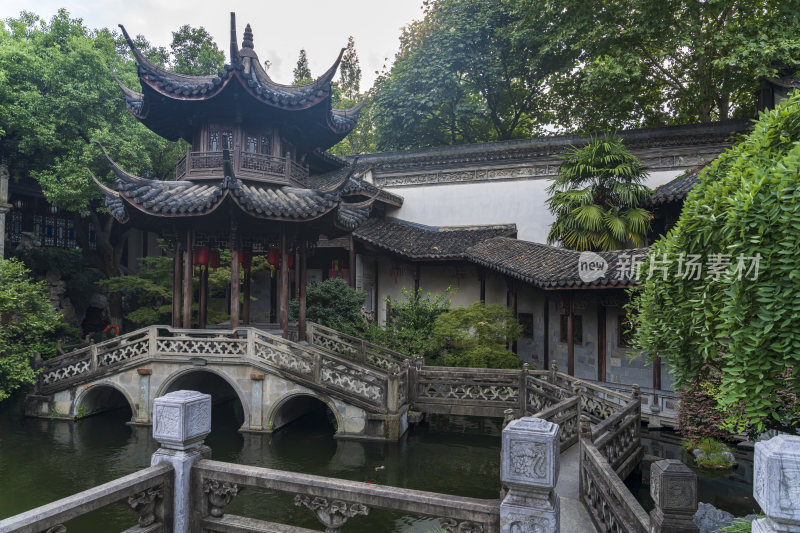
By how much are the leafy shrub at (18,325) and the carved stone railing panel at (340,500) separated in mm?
9140

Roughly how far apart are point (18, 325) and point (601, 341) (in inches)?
571

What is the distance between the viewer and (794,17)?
43.4 ft

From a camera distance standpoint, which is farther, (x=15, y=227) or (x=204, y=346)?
(x=15, y=227)

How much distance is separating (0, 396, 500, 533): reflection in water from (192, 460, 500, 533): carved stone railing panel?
2780 millimetres

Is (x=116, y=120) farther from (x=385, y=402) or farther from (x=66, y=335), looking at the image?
(x=385, y=402)

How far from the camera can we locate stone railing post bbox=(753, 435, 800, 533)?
7.31ft

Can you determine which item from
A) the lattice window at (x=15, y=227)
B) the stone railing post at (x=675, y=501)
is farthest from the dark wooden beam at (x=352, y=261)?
the stone railing post at (x=675, y=501)

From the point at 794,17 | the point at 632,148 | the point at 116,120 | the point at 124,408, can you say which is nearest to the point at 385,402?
the point at 124,408

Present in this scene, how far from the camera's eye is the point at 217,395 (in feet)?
42.8

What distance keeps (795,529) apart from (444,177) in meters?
16.6

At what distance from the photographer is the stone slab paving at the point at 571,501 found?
5.27m

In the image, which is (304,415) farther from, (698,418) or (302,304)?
(698,418)

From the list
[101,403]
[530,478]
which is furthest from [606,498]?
[101,403]

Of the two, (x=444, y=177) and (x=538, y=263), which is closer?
(x=538, y=263)
